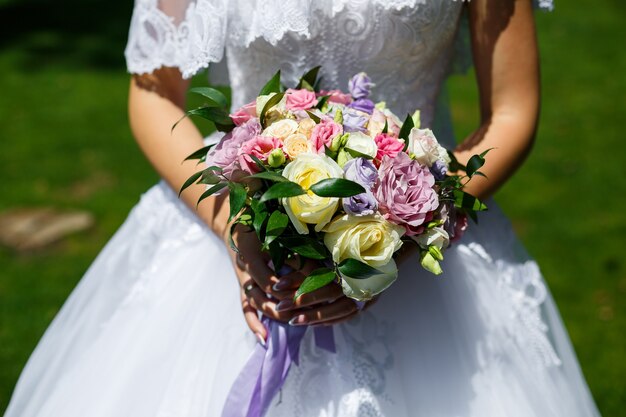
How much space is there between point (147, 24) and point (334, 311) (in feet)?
3.25

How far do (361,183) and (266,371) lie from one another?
1.79 ft

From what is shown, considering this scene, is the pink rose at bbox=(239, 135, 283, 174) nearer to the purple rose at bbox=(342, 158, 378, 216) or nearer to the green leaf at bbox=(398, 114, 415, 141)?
the purple rose at bbox=(342, 158, 378, 216)

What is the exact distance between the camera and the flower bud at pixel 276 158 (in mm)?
1528

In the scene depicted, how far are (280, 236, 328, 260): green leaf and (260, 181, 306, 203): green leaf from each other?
13 cm

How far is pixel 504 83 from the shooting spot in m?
1.98

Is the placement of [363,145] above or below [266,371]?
above

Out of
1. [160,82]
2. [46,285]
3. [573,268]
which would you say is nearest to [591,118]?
[573,268]

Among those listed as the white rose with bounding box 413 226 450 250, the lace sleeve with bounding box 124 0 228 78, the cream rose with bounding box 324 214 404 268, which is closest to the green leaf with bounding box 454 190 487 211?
the white rose with bounding box 413 226 450 250

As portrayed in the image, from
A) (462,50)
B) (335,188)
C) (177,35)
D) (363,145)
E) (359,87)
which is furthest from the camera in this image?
(462,50)

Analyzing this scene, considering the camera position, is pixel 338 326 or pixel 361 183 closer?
pixel 361 183

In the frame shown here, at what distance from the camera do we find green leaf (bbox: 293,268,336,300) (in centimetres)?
154

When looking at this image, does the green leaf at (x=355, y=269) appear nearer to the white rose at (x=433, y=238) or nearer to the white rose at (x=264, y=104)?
the white rose at (x=433, y=238)

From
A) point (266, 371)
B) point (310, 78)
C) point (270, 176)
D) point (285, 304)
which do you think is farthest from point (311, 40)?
point (266, 371)

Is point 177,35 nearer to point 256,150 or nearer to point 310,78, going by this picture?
point 310,78
